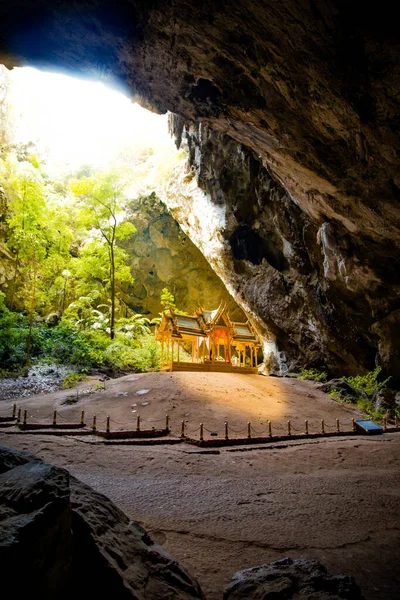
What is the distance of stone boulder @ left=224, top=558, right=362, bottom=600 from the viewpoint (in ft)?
7.51

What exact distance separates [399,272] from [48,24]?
1325cm

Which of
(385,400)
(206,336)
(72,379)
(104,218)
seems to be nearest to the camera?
(385,400)

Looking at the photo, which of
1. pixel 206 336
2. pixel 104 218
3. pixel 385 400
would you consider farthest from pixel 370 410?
pixel 104 218

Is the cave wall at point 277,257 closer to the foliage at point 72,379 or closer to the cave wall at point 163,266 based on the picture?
the cave wall at point 163,266

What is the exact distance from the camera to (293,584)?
241 cm

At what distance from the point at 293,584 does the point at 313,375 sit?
697 inches

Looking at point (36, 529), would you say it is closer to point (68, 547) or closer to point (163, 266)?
point (68, 547)

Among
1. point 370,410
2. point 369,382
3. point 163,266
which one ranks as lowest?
point 370,410

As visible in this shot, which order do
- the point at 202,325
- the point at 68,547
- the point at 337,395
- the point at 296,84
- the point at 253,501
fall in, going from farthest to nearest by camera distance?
1. the point at 202,325
2. the point at 337,395
3. the point at 296,84
4. the point at 253,501
5. the point at 68,547

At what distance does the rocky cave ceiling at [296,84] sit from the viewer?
6.91 meters

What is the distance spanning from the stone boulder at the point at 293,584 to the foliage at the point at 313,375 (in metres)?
17.2

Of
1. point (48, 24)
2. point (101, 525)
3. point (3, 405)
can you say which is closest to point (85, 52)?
point (48, 24)

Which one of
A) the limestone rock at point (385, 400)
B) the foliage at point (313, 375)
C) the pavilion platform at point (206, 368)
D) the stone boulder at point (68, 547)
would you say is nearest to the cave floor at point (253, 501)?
the stone boulder at point (68, 547)

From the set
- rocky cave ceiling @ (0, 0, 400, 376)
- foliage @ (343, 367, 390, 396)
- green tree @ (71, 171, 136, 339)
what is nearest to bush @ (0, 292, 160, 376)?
green tree @ (71, 171, 136, 339)
